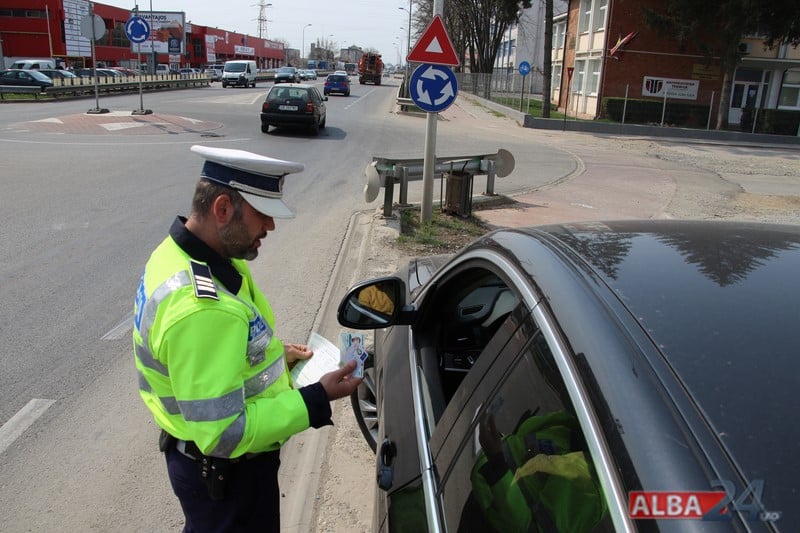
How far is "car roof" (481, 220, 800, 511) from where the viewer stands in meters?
1.12

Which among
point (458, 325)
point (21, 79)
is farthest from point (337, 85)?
point (458, 325)

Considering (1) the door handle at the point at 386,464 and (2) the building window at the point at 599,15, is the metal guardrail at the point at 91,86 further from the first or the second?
(1) the door handle at the point at 386,464

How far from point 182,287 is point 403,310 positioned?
1.08m

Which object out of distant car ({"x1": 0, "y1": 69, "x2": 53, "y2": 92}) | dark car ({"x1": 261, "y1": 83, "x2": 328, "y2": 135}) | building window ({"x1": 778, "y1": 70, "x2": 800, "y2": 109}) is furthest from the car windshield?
building window ({"x1": 778, "y1": 70, "x2": 800, "y2": 109})

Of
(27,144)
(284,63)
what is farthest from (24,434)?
(284,63)

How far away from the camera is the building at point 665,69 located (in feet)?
107

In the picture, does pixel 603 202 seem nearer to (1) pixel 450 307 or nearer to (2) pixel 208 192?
(1) pixel 450 307

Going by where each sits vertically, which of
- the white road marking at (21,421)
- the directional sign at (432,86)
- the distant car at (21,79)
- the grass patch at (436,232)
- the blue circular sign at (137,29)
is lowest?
the white road marking at (21,421)

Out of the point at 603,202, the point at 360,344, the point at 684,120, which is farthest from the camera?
the point at 684,120

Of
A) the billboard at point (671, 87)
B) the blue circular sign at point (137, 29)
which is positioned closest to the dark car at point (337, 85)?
the billboard at point (671, 87)

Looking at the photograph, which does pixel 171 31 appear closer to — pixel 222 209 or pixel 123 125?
pixel 123 125

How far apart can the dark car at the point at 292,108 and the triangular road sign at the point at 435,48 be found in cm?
1218

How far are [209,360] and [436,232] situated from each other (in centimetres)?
732

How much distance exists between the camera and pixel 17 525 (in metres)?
→ 3.09
